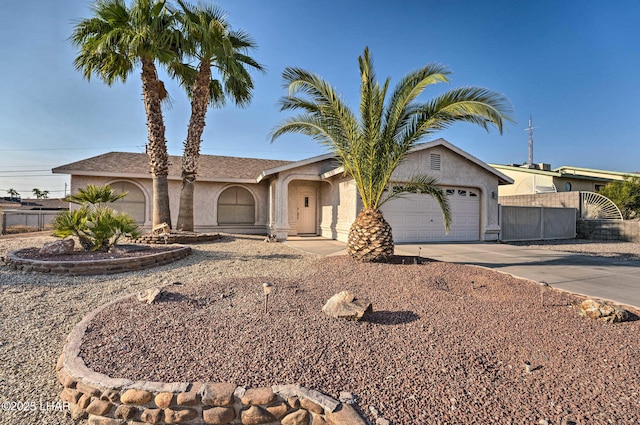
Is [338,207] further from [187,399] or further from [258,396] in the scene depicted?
[187,399]

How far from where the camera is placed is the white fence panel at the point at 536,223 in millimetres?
15852

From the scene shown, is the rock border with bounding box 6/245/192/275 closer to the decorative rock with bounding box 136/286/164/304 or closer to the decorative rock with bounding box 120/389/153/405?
the decorative rock with bounding box 136/286/164/304

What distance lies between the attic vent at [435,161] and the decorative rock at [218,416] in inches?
495

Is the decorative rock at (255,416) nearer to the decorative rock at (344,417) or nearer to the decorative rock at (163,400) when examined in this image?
the decorative rock at (344,417)

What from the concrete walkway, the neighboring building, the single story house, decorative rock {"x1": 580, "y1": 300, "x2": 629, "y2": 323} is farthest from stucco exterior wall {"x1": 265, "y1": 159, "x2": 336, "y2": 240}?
the neighboring building

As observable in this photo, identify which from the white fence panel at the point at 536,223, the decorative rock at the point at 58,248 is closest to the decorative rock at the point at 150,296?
the decorative rock at the point at 58,248

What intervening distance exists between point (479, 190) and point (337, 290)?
37.4 ft

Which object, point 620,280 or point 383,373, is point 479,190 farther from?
point 383,373

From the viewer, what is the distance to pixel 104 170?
47.5ft

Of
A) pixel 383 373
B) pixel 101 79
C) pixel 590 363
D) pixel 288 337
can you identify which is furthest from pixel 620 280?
pixel 101 79

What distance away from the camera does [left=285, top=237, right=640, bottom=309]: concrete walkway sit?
6.05m

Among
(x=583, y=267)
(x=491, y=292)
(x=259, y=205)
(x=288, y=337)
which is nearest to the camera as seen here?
(x=288, y=337)

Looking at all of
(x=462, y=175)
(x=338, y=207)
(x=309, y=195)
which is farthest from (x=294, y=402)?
(x=309, y=195)

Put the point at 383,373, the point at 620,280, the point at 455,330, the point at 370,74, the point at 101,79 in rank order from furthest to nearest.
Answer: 1. the point at 101,79
2. the point at 370,74
3. the point at 620,280
4. the point at 455,330
5. the point at 383,373
